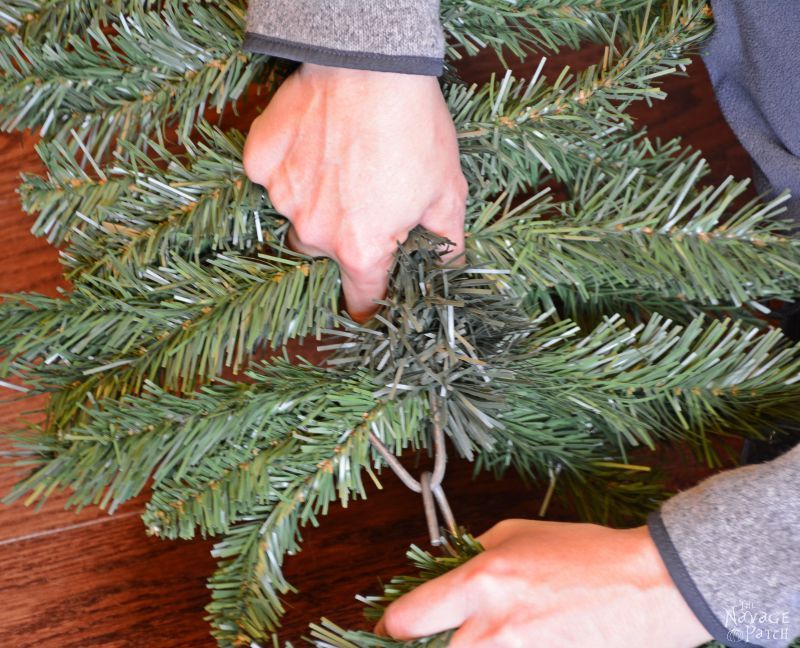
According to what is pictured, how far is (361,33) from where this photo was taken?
0.45 metres

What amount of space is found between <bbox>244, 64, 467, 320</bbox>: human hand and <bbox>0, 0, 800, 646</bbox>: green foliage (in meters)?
0.02

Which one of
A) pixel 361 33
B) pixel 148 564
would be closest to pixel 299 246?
pixel 361 33

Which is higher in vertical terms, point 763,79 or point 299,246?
point 763,79

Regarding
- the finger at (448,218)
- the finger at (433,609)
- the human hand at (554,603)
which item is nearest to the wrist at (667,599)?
the human hand at (554,603)

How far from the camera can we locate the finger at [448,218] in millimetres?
491

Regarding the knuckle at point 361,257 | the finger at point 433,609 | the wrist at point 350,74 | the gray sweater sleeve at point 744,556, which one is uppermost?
the wrist at point 350,74

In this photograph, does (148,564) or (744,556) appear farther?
Answer: (148,564)

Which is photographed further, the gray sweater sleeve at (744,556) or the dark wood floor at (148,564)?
the dark wood floor at (148,564)

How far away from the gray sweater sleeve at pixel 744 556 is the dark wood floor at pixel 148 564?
7.4 inches

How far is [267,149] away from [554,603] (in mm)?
317

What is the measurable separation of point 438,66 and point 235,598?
0.34 metres

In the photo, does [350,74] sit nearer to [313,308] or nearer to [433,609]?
[313,308]

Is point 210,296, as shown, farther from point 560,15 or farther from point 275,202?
point 560,15

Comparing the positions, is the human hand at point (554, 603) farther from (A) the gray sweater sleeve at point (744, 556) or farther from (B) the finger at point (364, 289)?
(B) the finger at point (364, 289)
